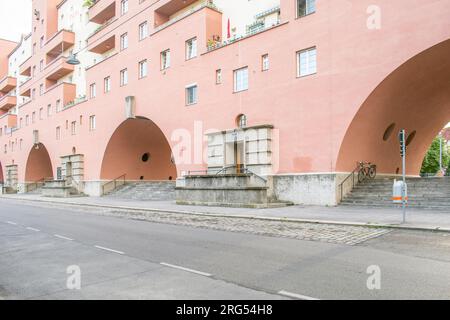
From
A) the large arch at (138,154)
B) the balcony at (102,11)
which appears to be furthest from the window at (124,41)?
the large arch at (138,154)

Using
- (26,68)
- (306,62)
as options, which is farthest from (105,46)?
(306,62)

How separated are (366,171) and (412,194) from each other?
3.42 m

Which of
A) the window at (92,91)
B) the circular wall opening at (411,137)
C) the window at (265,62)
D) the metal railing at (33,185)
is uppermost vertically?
the window at (92,91)

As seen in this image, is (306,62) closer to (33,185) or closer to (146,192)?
(146,192)

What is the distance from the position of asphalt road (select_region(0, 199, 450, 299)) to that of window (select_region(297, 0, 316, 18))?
14351 millimetres

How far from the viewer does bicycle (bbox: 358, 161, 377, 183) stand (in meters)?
21.2

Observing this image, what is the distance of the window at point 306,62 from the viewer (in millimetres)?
20800

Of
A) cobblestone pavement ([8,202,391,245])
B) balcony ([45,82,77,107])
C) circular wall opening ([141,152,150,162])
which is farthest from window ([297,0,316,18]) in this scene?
balcony ([45,82,77,107])

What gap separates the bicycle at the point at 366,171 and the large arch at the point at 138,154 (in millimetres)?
19012

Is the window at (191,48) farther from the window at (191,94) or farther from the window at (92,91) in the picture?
the window at (92,91)

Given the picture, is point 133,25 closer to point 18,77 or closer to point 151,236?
point 151,236

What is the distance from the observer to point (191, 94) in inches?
1107
